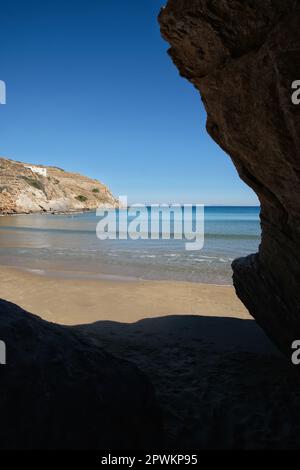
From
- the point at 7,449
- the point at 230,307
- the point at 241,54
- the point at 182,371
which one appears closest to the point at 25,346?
the point at 7,449

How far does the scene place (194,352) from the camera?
18.6ft

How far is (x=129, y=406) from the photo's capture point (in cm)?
326

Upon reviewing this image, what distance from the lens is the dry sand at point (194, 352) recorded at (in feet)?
12.0

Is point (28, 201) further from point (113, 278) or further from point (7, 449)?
point (7, 449)

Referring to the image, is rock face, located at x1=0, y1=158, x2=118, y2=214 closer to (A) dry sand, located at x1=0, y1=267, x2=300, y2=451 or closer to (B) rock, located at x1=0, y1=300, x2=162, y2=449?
(A) dry sand, located at x1=0, y1=267, x2=300, y2=451

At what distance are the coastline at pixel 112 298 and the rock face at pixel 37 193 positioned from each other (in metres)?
58.1

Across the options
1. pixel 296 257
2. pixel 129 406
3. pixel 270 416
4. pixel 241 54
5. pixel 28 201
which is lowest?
pixel 270 416

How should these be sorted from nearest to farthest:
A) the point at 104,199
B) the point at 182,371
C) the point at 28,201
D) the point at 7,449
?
1. the point at 7,449
2. the point at 182,371
3. the point at 28,201
4. the point at 104,199

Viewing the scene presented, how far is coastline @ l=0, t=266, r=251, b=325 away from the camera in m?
7.98

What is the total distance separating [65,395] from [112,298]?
643 centimetres

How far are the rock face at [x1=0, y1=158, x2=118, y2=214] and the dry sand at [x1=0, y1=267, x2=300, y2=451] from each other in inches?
2365

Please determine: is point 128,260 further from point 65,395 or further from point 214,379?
point 65,395

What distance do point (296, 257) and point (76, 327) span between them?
4.53 metres

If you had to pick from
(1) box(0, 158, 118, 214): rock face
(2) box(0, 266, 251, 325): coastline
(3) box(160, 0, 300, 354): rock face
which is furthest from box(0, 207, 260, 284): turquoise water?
(1) box(0, 158, 118, 214): rock face
